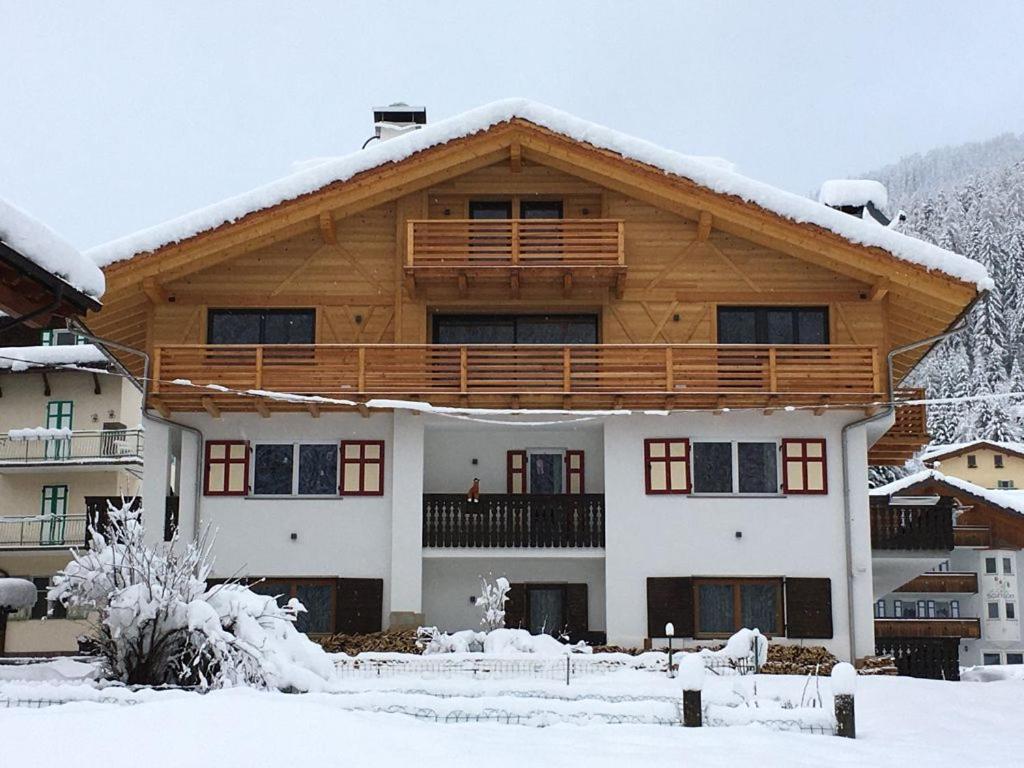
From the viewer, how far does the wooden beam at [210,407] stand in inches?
1008

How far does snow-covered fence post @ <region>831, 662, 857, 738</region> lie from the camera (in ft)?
41.7

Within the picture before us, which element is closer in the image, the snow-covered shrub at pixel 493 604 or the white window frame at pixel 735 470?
the snow-covered shrub at pixel 493 604

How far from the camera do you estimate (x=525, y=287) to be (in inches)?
1067

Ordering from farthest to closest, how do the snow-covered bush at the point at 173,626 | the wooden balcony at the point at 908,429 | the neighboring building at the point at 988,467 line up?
the neighboring building at the point at 988,467
the wooden balcony at the point at 908,429
the snow-covered bush at the point at 173,626

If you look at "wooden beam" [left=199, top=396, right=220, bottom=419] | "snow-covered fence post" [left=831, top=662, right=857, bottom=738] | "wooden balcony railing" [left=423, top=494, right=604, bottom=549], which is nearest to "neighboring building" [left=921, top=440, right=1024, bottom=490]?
"wooden balcony railing" [left=423, top=494, right=604, bottom=549]

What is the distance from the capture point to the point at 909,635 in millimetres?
59594

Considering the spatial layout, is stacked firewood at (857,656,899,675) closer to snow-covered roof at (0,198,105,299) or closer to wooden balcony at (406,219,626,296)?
wooden balcony at (406,219,626,296)

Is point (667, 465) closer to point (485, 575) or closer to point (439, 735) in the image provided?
point (485, 575)

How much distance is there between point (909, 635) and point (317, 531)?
40610mm

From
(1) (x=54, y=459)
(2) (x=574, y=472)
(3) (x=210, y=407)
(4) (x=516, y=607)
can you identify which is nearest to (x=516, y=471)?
Result: (2) (x=574, y=472)

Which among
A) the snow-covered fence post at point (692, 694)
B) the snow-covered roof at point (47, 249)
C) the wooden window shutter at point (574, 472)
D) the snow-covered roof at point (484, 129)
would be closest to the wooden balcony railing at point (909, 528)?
the snow-covered roof at point (484, 129)

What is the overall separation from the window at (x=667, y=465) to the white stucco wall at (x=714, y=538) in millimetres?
143

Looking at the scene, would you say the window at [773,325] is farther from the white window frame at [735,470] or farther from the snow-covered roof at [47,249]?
the snow-covered roof at [47,249]

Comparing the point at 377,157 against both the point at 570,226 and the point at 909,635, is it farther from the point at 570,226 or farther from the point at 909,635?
the point at 909,635
